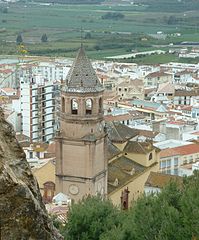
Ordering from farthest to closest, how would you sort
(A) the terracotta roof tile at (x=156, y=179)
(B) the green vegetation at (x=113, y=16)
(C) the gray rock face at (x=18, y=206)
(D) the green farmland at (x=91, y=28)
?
(B) the green vegetation at (x=113, y=16) → (D) the green farmland at (x=91, y=28) → (A) the terracotta roof tile at (x=156, y=179) → (C) the gray rock face at (x=18, y=206)

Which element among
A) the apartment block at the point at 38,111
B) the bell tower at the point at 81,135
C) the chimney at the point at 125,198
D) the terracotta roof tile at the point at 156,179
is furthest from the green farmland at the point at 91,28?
the bell tower at the point at 81,135

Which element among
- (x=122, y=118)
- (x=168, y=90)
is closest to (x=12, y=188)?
(x=122, y=118)

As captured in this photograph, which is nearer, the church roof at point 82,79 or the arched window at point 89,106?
the church roof at point 82,79

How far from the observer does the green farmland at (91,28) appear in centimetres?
7162

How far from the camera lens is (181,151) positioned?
24.2 metres

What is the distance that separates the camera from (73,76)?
1759 centimetres

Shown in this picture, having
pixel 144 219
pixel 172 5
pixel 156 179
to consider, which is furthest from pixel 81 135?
pixel 172 5

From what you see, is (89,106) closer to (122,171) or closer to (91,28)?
(122,171)

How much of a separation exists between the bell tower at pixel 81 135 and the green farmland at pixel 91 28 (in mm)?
41774

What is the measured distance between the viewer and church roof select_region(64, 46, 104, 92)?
1744cm

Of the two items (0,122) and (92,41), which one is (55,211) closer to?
(0,122)

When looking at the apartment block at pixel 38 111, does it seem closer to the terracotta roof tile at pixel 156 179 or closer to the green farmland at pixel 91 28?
the terracotta roof tile at pixel 156 179

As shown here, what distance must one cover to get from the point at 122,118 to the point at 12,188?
2681 centimetres

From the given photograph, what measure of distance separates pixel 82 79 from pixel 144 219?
7452mm
